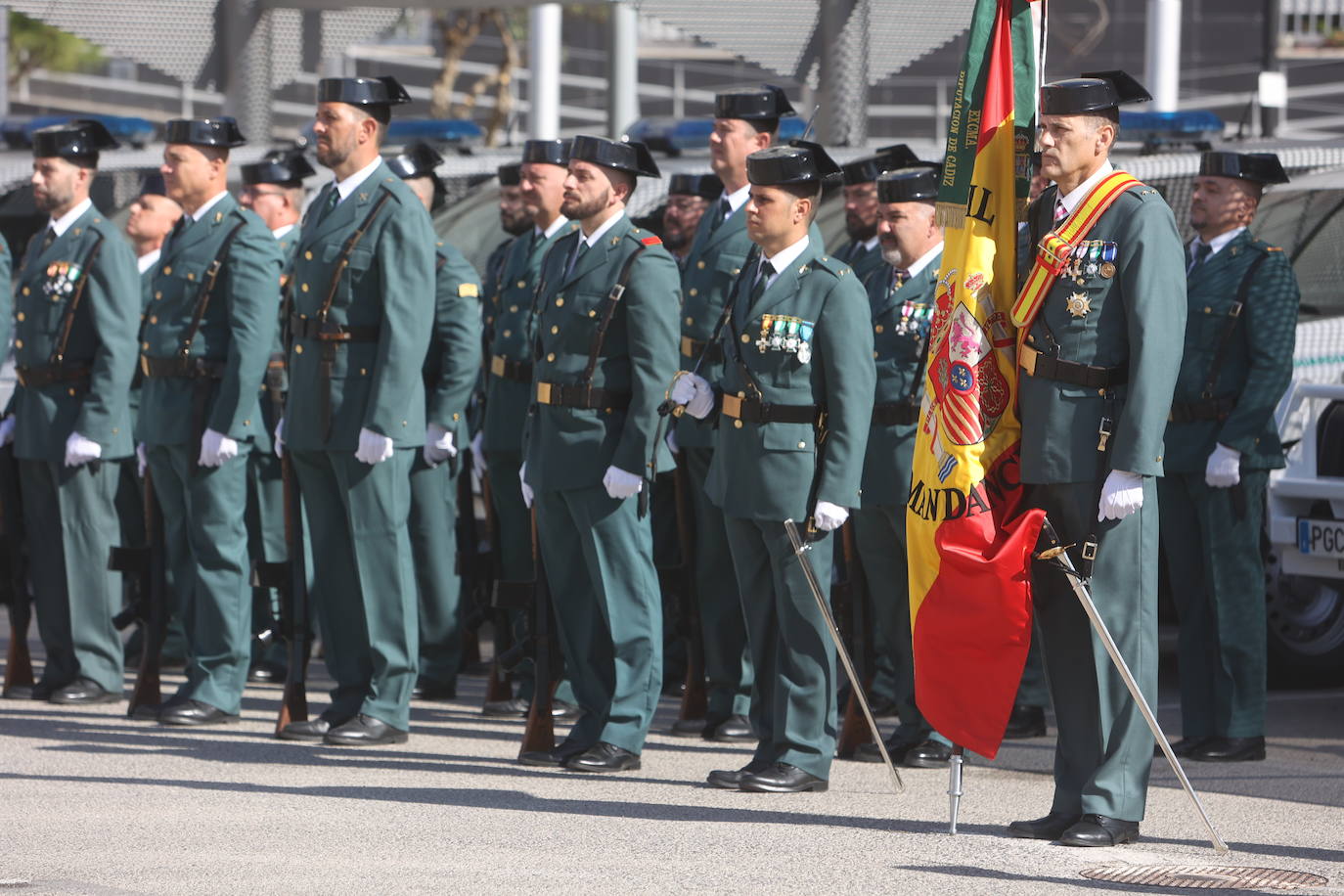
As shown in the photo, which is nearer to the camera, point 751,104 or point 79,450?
point 751,104

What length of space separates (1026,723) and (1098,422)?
2.49m

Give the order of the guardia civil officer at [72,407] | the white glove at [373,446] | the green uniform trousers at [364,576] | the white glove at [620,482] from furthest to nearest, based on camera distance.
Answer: the guardia civil officer at [72,407]
the green uniform trousers at [364,576]
the white glove at [373,446]
the white glove at [620,482]

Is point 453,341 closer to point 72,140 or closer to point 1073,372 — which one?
point 72,140

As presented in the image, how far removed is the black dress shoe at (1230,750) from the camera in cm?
814

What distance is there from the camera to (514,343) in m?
9.37

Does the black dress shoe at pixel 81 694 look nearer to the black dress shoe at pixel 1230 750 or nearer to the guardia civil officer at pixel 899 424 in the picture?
the guardia civil officer at pixel 899 424

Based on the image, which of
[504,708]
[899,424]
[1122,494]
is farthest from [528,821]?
[504,708]

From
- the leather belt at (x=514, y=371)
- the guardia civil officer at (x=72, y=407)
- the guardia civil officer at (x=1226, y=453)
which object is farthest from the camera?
the leather belt at (x=514, y=371)

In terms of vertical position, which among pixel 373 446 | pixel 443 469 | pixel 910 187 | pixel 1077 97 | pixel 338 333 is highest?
pixel 1077 97

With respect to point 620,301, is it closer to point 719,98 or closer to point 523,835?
point 719,98

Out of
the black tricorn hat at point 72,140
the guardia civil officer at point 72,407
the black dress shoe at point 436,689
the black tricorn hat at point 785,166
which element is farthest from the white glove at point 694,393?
the black tricorn hat at point 72,140

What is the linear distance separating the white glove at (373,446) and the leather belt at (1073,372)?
2357 mm

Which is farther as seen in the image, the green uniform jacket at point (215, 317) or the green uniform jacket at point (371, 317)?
the green uniform jacket at point (215, 317)

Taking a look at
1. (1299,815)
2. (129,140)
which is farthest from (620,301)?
(129,140)
